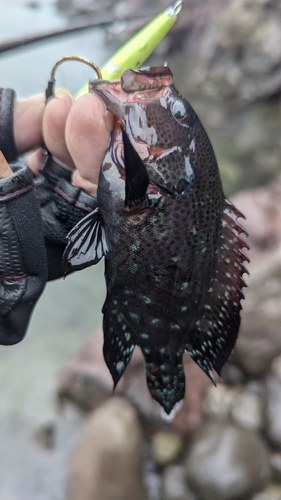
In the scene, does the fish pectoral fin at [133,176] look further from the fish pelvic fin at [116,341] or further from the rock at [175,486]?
the rock at [175,486]

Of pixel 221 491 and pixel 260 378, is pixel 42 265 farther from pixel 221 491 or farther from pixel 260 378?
pixel 260 378

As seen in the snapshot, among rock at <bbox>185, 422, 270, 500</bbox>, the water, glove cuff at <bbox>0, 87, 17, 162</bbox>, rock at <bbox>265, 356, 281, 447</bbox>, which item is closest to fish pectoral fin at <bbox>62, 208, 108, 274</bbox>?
glove cuff at <bbox>0, 87, 17, 162</bbox>

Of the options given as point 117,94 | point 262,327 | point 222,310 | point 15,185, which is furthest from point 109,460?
point 117,94

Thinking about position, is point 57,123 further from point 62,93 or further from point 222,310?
point 222,310

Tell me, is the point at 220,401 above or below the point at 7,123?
below

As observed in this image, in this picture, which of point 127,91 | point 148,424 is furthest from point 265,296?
point 127,91
